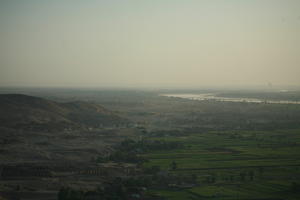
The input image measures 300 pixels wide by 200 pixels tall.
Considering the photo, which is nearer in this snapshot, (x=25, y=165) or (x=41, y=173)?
(x=41, y=173)

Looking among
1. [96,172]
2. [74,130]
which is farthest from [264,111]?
[96,172]

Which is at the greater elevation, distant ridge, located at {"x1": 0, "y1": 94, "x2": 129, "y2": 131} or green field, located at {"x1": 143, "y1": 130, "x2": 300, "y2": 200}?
distant ridge, located at {"x1": 0, "y1": 94, "x2": 129, "y2": 131}

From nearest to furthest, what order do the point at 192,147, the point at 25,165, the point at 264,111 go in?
the point at 25,165 → the point at 192,147 → the point at 264,111

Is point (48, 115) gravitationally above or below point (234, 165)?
above

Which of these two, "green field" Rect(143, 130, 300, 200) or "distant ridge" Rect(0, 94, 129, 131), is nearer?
"green field" Rect(143, 130, 300, 200)

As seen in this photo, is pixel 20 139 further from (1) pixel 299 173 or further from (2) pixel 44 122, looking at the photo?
(1) pixel 299 173
